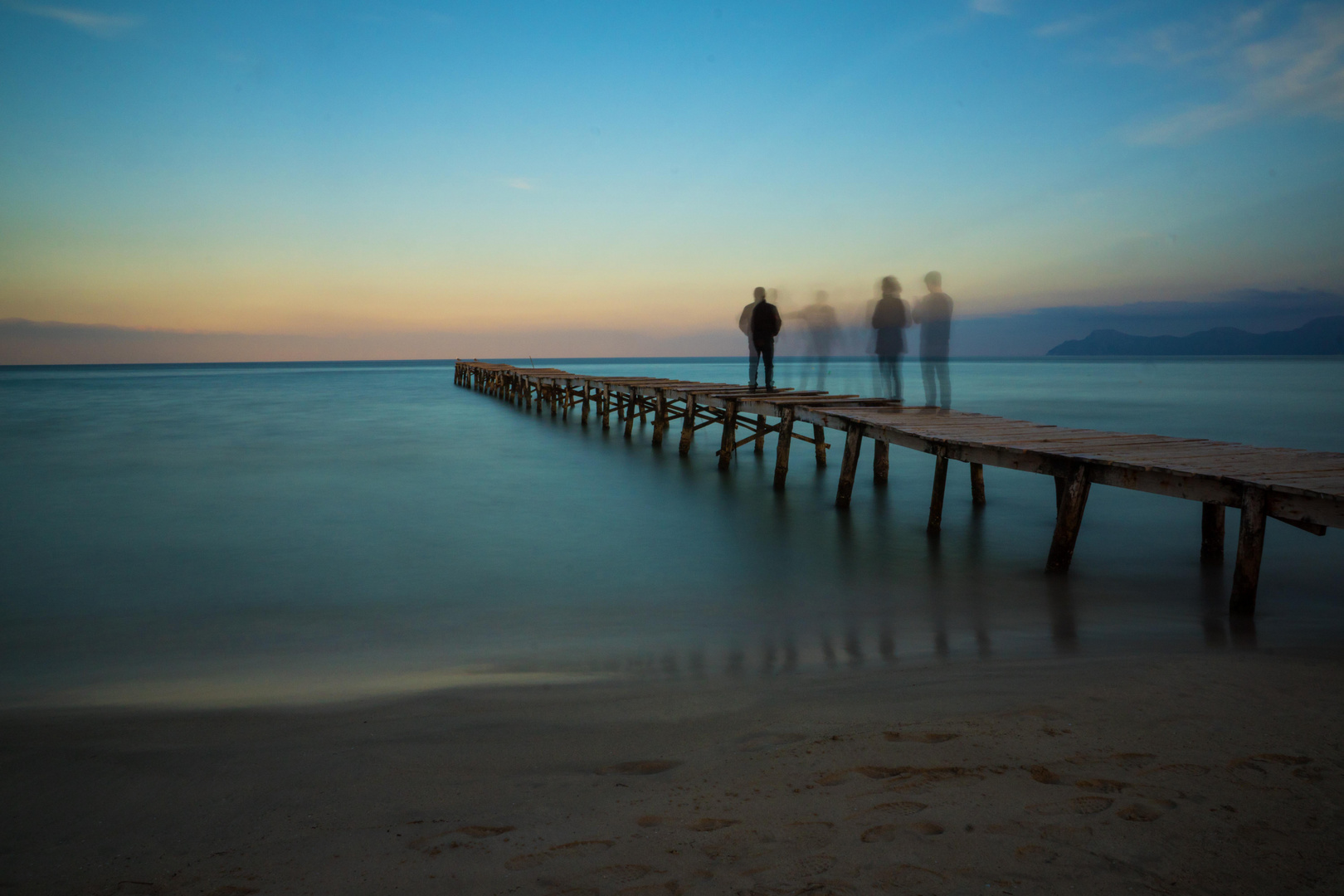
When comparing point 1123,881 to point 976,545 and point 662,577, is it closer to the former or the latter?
point 662,577

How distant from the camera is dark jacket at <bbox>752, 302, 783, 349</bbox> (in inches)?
469

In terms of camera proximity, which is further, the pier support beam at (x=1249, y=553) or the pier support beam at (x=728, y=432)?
the pier support beam at (x=728, y=432)

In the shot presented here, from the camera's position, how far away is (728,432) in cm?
1192

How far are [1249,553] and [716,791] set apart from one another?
352 cm

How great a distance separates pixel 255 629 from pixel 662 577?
272cm

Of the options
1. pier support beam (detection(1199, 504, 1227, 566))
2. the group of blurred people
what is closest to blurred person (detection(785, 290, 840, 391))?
the group of blurred people

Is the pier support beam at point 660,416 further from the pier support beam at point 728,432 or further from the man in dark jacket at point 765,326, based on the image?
the man in dark jacket at point 765,326

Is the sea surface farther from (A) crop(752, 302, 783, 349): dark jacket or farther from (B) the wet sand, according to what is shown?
(A) crop(752, 302, 783, 349): dark jacket

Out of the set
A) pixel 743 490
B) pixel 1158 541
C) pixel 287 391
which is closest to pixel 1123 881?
pixel 1158 541

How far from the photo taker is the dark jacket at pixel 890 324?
10.1m

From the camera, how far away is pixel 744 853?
85.0 inches

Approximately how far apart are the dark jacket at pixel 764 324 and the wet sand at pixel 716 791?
28.5 ft

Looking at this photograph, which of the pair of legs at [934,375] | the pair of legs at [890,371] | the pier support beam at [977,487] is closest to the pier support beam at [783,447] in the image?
the pair of legs at [890,371]

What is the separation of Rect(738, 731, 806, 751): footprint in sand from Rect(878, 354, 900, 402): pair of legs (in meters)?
7.77
